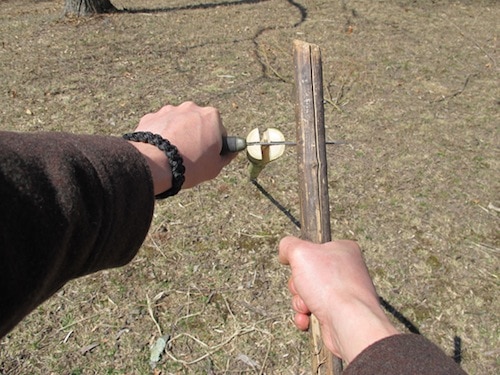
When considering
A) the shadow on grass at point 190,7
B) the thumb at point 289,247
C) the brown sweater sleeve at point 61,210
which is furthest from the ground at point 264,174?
the brown sweater sleeve at point 61,210

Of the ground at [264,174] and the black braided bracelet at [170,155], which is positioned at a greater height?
the black braided bracelet at [170,155]

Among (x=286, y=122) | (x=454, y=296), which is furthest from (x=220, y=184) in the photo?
(x=454, y=296)

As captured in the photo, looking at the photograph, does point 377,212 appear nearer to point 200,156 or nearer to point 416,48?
point 200,156

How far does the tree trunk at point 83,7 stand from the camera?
5938 millimetres

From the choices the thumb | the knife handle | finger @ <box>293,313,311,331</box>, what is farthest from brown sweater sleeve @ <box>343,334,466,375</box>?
the knife handle

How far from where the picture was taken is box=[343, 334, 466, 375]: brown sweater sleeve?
37.7 inches

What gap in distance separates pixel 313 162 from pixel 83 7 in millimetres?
5304

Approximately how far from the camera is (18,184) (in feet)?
2.59

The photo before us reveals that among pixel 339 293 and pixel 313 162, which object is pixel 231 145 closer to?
pixel 313 162

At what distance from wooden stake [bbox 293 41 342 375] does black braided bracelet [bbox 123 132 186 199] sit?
489 millimetres

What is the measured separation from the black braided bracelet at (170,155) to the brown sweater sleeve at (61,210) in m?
0.26

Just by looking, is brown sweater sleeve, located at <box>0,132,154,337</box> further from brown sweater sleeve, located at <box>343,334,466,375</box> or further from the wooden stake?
the wooden stake

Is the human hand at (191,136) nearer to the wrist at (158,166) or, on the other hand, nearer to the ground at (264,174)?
the wrist at (158,166)

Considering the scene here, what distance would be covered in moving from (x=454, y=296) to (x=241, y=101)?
2467mm
